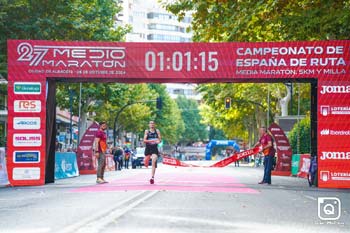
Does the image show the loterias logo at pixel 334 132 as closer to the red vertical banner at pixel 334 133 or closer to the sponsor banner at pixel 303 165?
the red vertical banner at pixel 334 133

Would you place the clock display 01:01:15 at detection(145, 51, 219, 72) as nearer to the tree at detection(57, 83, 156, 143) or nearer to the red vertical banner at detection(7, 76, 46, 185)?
the red vertical banner at detection(7, 76, 46, 185)

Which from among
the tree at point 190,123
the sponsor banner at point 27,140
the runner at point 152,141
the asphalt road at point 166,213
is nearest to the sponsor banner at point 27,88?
the sponsor banner at point 27,140

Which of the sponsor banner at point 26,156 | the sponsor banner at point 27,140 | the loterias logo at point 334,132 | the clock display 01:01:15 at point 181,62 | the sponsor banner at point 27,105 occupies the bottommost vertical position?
the sponsor banner at point 26,156

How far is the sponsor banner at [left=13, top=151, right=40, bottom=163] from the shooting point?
2127cm

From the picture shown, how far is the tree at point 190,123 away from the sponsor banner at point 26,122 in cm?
12272

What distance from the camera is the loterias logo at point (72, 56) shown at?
2128 centimetres

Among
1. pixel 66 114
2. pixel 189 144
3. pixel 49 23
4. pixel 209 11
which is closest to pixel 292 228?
pixel 209 11

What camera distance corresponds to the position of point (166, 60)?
2153 cm

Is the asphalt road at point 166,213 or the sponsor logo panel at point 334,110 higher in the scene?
the sponsor logo panel at point 334,110

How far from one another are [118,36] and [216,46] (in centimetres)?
2197

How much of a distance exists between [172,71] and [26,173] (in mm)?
5318

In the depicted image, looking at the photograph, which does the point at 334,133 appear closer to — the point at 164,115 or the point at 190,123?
the point at 164,115

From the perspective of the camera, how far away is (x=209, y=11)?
24.7 metres

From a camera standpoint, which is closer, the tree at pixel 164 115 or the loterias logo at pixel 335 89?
the loterias logo at pixel 335 89
